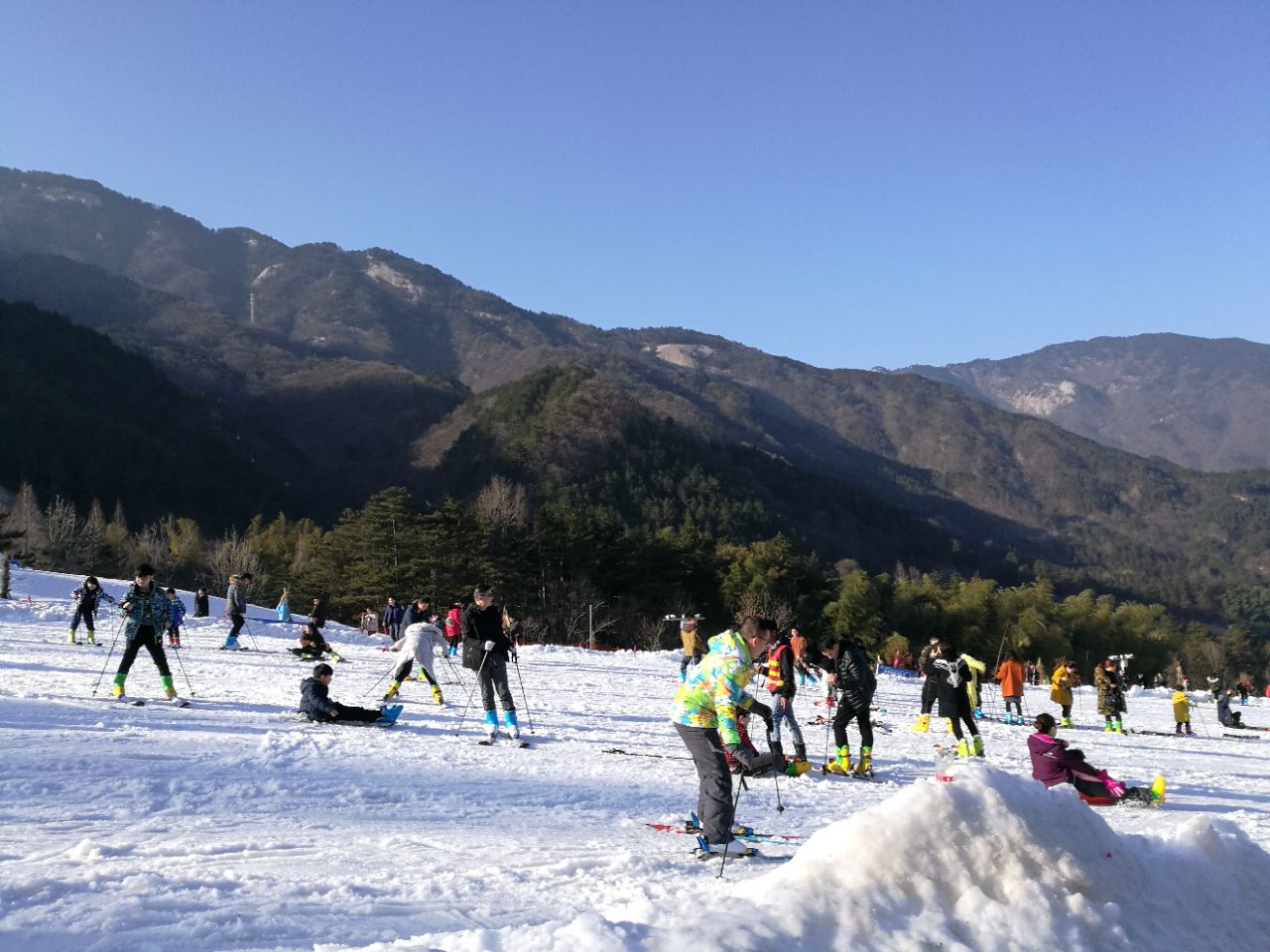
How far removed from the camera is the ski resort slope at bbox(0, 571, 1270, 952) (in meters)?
3.85

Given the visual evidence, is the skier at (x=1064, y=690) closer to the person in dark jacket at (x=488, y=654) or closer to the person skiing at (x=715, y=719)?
the person in dark jacket at (x=488, y=654)

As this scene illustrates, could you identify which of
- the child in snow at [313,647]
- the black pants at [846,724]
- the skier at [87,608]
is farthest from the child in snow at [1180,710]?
the skier at [87,608]

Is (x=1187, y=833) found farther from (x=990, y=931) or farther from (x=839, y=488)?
(x=839, y=488)

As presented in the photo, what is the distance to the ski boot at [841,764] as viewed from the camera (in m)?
11.0

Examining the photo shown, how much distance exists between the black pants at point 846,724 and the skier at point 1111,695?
10.4m

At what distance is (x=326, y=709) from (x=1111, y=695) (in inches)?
605

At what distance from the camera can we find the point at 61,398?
116 meters

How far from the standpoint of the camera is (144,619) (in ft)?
38.5

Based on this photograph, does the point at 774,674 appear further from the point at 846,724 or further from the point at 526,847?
the point at 526,847

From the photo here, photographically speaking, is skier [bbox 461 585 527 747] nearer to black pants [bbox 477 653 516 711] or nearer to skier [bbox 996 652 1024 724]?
black pants [bbox 477 653 516 711]

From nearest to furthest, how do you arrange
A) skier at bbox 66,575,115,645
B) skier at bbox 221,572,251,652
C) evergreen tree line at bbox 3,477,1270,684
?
skier at bbox 66,575,115,645
skier at bbox 221,572,251,652
evergreen tree line at bbox 3,477,1270,684

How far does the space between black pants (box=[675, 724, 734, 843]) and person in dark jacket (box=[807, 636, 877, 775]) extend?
4.80 m

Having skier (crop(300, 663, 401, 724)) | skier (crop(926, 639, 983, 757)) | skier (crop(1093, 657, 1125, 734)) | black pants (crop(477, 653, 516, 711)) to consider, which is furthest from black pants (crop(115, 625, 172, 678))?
skier (crop(1093, 657, 1125, 734))

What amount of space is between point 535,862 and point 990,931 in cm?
327
